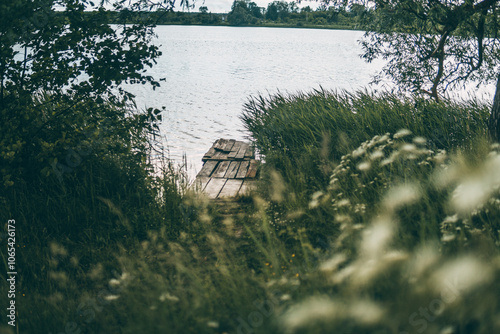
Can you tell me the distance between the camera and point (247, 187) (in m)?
5.50

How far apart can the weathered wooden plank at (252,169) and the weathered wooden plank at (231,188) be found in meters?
0.31

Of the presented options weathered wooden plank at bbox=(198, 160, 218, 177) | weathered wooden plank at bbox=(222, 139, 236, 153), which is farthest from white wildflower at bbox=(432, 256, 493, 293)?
weathered wooden plank at bbox=(222, 139, 236, 153)

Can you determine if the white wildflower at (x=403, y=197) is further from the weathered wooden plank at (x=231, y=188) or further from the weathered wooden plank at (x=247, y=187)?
the weathered wooden plank at (x=231, y=188)

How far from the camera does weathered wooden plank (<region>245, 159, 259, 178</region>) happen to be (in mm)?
6466

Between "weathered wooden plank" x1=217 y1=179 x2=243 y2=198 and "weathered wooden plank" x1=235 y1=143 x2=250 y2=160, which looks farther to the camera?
"weathered wooden plank" x1=235 y1=143 x2=250 y2=160

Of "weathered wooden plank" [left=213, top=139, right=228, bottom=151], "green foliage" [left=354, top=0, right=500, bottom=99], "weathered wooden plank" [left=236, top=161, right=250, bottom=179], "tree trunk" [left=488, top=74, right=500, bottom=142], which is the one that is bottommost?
"weathered wooden plank" [left=236, top=161, right=250, bottom=179]

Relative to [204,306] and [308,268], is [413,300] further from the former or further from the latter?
[204,306]

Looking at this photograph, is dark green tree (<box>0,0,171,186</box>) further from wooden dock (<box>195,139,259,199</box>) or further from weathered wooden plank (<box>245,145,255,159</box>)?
weathered wooden plank (<box>245,145,255,159</box>)

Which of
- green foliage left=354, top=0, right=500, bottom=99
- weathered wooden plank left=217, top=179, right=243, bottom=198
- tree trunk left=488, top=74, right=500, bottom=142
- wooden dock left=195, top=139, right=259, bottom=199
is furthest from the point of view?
green foliage left=354, top=0, right=500, bottom=99

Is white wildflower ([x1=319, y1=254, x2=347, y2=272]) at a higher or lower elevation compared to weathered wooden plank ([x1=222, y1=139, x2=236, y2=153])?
higher

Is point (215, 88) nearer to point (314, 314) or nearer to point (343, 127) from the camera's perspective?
point (343, 127)

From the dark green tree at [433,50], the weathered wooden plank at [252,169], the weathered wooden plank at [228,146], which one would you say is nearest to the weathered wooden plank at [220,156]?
the weathered wooden plank at [228,146]

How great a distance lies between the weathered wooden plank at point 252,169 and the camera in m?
6.47

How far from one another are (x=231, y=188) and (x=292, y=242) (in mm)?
2146
